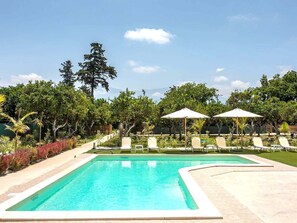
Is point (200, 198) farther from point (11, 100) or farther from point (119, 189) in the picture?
point (11, 100)

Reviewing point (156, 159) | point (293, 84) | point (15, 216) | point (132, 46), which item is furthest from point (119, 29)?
point (293, 84)

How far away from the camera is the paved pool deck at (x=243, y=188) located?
622cm

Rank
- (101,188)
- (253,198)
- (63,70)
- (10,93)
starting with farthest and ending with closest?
(63,70), (10,93), (101,188), (253,198)

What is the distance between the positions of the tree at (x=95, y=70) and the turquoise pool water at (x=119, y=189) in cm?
3791

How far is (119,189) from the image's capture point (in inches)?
404

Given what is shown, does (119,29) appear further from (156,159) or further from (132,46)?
(156,159)

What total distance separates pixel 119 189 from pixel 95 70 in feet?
147

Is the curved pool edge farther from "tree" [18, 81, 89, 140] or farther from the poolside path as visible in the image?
"tree" [18, 81, 89, 140]

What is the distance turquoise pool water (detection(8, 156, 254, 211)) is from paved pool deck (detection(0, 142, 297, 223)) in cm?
64

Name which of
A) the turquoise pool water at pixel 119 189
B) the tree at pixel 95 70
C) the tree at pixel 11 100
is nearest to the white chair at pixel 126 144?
the turquoise pool water at pixel 119 189

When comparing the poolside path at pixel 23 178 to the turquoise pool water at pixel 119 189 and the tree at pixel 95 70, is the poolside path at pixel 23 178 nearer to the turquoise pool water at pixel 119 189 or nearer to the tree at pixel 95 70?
the turquoise pool water at pixel 119 189

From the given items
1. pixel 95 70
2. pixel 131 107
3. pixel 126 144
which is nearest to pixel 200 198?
pixel 126 144

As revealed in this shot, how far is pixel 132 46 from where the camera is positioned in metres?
21.6

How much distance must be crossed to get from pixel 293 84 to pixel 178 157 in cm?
4335
